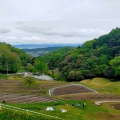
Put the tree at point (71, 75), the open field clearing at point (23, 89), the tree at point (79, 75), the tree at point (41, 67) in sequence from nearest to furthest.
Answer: the open field clearing at point (23, 89) < the tree at point (79, 75) < the tree at point (71, 75) < the tree at point (41, 67)

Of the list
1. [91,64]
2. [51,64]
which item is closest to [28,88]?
[91,64]

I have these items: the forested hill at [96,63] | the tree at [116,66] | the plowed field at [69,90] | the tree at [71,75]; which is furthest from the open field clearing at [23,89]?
the forested hill at [96,63]

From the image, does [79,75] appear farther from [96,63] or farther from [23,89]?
[23,89]

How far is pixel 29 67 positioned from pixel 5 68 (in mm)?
25938

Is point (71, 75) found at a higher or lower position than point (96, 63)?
lower

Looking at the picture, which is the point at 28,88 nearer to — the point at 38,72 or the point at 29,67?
the point at 38,72

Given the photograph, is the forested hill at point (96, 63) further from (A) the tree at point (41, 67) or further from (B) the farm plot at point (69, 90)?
(B) the farm plot at point (69, 90)

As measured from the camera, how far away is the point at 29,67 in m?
125

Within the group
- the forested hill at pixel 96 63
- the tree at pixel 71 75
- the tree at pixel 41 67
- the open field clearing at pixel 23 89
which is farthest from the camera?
the tree at pixel 41 67

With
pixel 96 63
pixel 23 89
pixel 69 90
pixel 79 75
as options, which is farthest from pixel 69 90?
pixel 96 63

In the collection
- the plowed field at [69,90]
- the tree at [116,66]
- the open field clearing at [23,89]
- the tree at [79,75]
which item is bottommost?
the tree at [79,75]

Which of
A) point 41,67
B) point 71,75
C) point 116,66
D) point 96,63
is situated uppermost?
point 96,63

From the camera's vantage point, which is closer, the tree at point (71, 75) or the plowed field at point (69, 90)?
the plowed field at point (69, 90)

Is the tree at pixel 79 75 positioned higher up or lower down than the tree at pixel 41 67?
lower down
